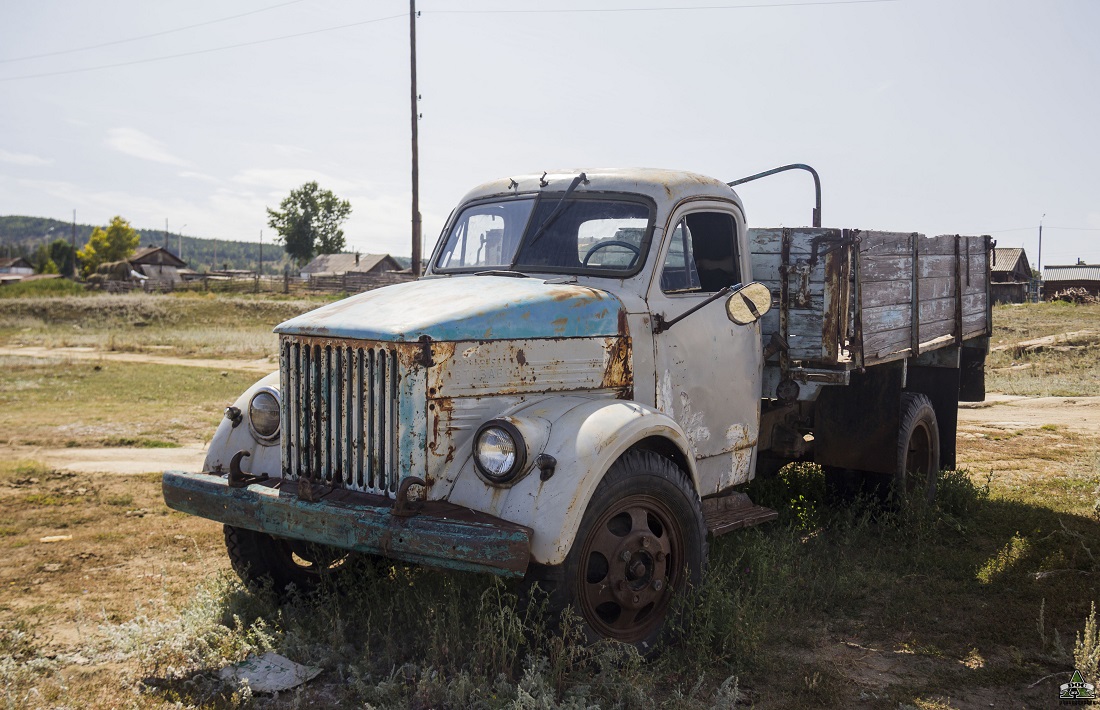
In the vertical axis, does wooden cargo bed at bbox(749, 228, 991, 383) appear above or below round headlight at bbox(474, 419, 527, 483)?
above

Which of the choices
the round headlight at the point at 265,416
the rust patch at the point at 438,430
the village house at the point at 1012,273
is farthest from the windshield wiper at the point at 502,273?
the village house at the point at 1012,273

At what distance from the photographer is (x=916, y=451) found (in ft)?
22.5

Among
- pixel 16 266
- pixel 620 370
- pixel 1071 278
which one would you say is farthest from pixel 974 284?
pixel 16 266

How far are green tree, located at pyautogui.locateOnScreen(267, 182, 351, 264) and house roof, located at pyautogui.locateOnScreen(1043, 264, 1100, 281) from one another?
4826 cm

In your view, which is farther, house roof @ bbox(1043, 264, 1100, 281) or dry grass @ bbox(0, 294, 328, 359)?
house roof @ bbox(1043, 264, 1100, 281)

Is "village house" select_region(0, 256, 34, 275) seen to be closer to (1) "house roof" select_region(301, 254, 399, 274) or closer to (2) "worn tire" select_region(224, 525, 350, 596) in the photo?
(1) "house roof" select_region(301, 254, 399, 274)

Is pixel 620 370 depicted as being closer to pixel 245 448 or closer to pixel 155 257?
pixel 245 448

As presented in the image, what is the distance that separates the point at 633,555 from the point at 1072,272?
193ft

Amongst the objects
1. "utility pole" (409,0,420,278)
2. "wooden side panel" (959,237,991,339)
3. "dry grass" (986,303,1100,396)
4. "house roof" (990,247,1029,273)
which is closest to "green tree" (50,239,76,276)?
"utility pole" (409,0,420,278)

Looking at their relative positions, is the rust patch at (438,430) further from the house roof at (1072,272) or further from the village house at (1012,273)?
the house roof at (1072,272)

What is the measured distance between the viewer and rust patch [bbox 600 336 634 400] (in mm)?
4273

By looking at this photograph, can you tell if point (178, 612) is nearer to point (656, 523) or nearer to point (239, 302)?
point (656, 523)

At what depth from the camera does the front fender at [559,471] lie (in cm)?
344

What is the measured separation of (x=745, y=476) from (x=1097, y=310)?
27.6m
